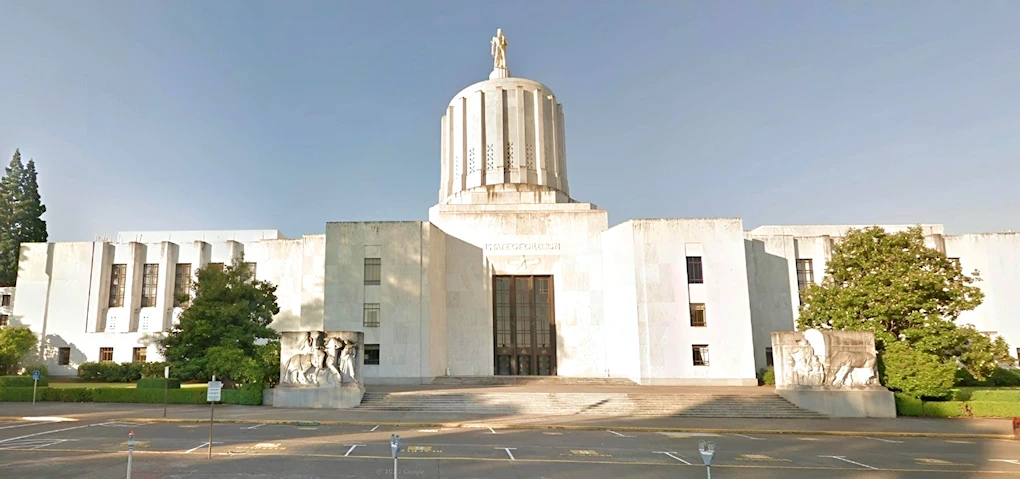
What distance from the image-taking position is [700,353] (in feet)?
113

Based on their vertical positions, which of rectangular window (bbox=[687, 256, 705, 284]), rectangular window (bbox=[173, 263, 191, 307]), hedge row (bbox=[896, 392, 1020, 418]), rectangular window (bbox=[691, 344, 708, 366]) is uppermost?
rectangular window (bbox=[173, 263, 191, 307])

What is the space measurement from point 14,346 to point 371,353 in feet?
89.8

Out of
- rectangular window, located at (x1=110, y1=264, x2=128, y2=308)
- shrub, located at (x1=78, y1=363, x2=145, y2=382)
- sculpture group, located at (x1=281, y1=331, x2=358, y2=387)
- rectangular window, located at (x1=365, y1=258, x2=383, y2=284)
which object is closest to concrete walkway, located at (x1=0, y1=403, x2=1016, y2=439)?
sculpture group, located at (x1=281, y1=331, x2=358, y2=387)

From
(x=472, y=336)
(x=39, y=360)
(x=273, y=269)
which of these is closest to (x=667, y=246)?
(x=472, y=336)

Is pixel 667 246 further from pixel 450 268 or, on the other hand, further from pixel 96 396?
pixel 96 396

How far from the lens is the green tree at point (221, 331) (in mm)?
29031

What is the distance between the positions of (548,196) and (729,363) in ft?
54.5

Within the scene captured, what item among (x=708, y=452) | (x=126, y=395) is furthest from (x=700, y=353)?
(x=126, y=395)

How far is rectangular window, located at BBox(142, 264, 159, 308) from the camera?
154ft

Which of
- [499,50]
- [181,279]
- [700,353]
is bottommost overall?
[700,353]

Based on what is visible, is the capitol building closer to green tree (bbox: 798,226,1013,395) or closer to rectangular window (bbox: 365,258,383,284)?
rectangular window (bbox: 365,258,383,284)

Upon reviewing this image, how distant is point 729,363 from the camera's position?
1341 inches

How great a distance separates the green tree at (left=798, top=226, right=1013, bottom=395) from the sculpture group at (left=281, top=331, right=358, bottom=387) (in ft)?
78.4

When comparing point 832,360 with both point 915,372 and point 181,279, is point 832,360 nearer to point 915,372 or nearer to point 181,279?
point 915,372
